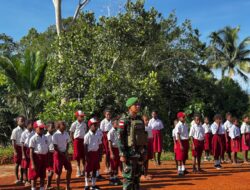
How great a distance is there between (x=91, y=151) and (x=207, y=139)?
5984 millimetres

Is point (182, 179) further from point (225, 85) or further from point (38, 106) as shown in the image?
point (225, 85)

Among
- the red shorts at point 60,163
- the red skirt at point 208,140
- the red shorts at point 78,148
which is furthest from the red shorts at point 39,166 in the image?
the red skirt at point 208,140

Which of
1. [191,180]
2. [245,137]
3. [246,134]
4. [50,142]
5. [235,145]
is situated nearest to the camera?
[50,142]

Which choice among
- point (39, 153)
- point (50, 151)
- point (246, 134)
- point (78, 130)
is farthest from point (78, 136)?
point (246, 134)

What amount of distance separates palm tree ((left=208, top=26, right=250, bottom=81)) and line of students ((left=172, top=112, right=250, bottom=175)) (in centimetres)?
2229

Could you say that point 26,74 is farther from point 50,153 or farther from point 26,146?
point 50,153

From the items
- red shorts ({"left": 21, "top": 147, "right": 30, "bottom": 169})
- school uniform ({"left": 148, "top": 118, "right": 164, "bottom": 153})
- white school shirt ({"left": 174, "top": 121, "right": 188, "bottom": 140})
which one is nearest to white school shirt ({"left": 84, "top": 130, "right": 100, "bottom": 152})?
red shorts ({"left": 21, "top": 147, "right": 30, "bottom": 169})

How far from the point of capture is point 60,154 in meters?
8.80

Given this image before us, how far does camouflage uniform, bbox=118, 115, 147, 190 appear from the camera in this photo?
643 cm

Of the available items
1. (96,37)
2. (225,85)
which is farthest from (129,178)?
(225,85)

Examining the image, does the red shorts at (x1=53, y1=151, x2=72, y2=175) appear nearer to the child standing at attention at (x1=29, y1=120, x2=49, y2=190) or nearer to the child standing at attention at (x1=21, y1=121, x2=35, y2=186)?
the child standing at attention at (x1=29, y1=120, x2=49, y2=190)

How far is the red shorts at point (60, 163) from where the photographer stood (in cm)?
872

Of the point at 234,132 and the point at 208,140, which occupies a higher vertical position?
the point at 234,132

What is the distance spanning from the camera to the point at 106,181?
1029cm
